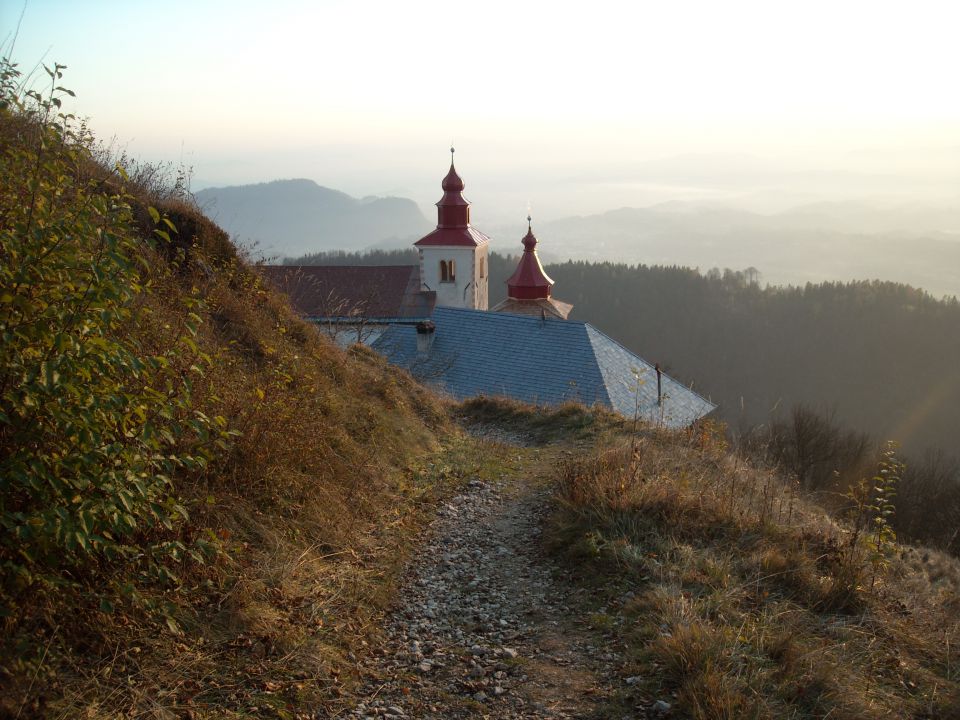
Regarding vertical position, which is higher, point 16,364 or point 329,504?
point 16,364

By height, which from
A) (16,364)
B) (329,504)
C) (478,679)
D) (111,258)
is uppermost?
(111,258)

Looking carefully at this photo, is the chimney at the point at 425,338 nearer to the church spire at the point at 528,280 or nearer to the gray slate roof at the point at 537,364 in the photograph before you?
the gray slate roof at the point at 537,364

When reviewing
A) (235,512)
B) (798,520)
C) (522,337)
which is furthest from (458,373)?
(235,512)

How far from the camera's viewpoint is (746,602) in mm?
4531

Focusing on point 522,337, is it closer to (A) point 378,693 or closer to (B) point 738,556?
(B) point 738,556

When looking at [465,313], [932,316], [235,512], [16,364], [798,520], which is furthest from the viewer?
[932,316]

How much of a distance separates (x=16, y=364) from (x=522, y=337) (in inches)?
729

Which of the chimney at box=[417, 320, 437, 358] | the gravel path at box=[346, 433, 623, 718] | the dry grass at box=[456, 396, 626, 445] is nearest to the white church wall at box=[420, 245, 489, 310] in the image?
the chimney at box=[417, 320, 437, 358]

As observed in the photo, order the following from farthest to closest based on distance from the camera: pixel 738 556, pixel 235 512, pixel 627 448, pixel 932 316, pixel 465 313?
pixel 932 316, pixel 465 313, pixel 627 448, pixel 738 556, pixel 235 512

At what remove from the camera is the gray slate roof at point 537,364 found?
18.7 m

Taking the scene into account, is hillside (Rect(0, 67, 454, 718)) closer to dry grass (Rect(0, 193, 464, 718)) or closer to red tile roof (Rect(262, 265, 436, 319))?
dry grass (Rect(0, 193, 464, 718))

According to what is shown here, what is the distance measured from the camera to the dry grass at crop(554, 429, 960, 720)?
11.9 ft

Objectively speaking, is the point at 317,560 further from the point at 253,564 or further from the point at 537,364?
the point at 537,364

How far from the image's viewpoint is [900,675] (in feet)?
13.1
